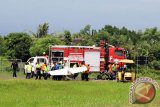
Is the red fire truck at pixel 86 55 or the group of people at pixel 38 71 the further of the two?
the red fire truck at pixel 86 55

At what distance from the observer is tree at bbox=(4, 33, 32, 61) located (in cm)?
6956

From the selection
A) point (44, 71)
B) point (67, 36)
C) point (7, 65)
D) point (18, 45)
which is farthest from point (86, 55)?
point (67, 36)

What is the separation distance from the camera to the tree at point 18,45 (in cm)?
6956

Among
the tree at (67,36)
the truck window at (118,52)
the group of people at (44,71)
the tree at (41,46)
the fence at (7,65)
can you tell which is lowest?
the group of people at (44,71)

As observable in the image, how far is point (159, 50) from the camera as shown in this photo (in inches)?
2913

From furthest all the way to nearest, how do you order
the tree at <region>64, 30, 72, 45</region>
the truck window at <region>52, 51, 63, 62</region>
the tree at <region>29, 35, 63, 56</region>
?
1. the tree at <region>64, 30, 72, 45</region>
2. the tree at <region>29, 35, 63, 56</region>
3. the truck window at <region>52, 51, 63, 62</region>

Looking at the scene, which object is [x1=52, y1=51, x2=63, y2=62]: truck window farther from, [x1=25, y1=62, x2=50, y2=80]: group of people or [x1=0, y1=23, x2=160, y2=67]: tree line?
[x1=0, y1=23, x2=160, y2=67]: tree line

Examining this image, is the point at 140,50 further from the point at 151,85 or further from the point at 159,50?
the point at 151,85

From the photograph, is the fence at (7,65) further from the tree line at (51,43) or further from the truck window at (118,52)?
the truck window at (118,52)

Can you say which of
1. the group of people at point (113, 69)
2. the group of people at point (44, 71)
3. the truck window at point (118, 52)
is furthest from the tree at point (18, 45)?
the group of people at point (44, 71)

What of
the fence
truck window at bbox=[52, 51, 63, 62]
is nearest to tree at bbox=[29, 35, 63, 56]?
the fence

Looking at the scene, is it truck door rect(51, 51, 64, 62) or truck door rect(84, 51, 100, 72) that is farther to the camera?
truck door rect(84, 51, 100, 72)

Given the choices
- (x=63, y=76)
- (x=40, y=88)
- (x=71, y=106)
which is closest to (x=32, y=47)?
(x=63, y=76)

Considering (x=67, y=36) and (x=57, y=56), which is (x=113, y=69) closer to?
(x=57, y=56)
